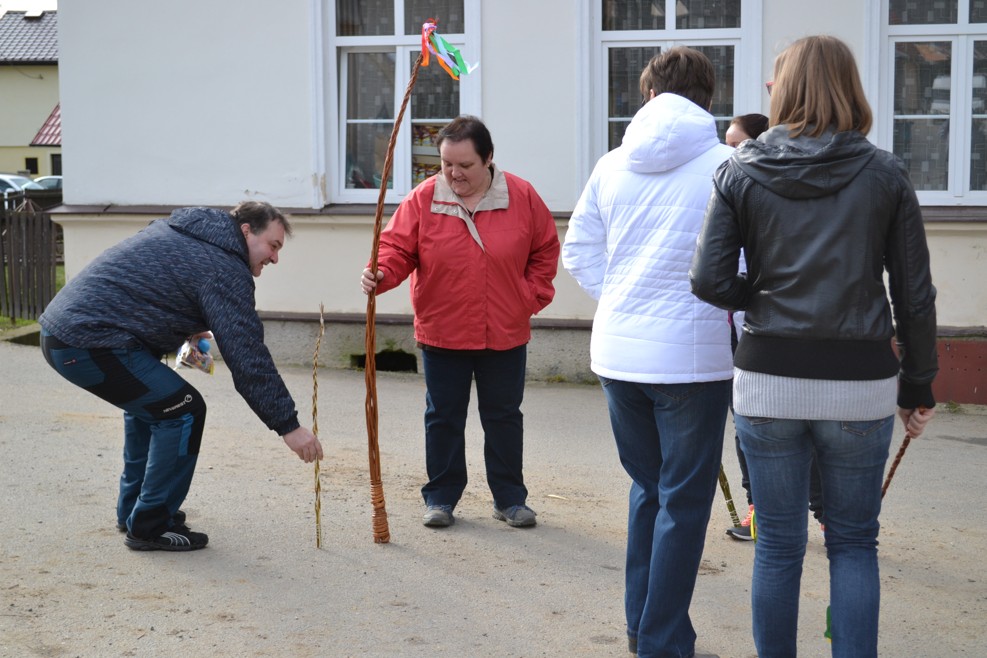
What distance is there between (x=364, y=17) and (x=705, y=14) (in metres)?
2.70

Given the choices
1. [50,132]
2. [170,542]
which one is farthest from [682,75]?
[50,132]

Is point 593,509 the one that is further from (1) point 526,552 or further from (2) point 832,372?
(2) point 832,372

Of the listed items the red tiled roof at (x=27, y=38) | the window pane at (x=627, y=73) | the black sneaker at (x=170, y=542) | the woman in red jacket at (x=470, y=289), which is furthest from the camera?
the red tiled roof at (x=27, y=38)

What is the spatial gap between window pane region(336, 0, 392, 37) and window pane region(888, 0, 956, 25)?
3.84m

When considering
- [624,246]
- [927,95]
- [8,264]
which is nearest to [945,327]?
[927,95]

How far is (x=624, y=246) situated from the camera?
12.3 ft

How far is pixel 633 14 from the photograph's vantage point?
9195 mm

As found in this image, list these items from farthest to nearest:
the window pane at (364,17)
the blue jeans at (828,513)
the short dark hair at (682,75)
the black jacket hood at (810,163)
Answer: the window pane at (364,17) < the short dark hair at (682,75) < the blue jeans at (828,513) < the black jacket hood at (810,163)

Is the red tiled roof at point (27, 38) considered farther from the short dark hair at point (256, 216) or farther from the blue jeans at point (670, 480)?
the blue jeans at point (670, 480)

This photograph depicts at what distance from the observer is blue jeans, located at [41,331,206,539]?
479cm

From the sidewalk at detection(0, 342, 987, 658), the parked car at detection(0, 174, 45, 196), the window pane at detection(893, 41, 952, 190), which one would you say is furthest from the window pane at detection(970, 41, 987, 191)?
the parked car at detection(0, 174, 45, 196)

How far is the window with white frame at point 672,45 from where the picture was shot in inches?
351

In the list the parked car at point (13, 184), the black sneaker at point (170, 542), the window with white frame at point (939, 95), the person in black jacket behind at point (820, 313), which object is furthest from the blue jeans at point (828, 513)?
the parked car at point (13, 184)

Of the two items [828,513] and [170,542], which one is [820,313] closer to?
[828,513]
